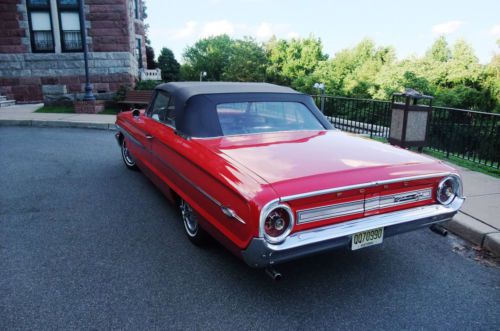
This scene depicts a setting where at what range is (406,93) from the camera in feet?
24.1

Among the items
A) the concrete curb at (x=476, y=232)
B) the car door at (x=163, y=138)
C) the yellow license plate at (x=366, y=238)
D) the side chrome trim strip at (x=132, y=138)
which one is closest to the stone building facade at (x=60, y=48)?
the side chrome trim strip at (x=132, y=138)

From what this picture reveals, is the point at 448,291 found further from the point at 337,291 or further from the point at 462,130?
the point at 462,130

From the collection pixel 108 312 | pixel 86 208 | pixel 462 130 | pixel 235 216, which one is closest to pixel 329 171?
pixel 235 216

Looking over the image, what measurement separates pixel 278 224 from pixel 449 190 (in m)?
1.69

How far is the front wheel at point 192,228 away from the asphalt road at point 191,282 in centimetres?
9

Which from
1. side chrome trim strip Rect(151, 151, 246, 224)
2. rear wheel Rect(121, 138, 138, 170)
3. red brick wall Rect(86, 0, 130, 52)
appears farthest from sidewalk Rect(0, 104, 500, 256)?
red brick wall Rect(86, 0, 130, 52)

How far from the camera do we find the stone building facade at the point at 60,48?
15.2m

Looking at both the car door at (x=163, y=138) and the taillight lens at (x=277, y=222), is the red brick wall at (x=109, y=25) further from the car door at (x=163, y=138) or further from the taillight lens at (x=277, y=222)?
the taillight lens at (x=277, y=222)

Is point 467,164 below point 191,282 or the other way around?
the other way around

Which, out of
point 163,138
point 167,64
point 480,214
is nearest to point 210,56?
point 167,64

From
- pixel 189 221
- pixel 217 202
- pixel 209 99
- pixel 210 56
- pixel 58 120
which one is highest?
pixel 210 56

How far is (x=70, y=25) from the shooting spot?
51.6ft

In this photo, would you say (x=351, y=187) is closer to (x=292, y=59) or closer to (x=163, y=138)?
(x=163, y=138)

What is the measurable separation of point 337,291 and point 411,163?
1.21 m
